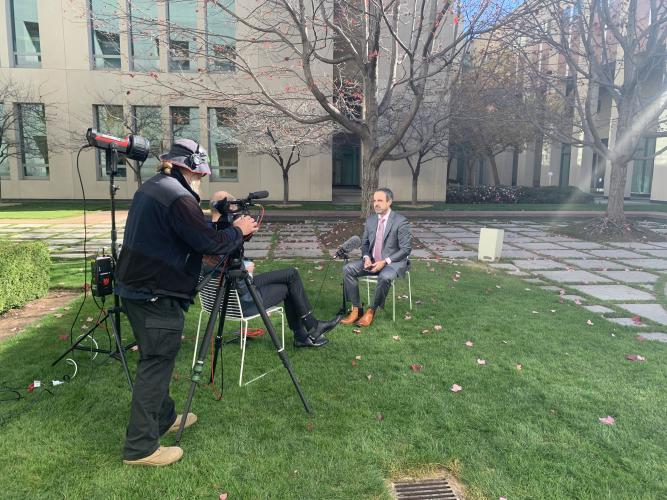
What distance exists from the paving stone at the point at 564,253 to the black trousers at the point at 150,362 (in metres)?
8.32

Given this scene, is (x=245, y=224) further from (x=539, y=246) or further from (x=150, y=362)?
(x=539, y=246)

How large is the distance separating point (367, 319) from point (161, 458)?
108 inches

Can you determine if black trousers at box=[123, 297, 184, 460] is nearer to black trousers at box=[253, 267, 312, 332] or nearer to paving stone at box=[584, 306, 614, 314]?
black trousers at box=[253, 267, 312, 332]

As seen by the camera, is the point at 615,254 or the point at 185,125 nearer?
the point at 615,254

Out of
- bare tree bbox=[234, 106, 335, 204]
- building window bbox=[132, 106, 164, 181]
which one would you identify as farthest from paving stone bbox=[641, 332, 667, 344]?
building window bbox=[132, 106, 164, 181]

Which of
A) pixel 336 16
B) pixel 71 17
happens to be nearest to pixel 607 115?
pixel 336 16

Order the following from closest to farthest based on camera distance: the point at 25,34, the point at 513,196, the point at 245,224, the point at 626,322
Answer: the point at 245,224 → the point at 626,322 → the point at 25,34 → the point at 513,196

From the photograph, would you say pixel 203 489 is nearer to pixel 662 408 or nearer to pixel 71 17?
pixel 662 408

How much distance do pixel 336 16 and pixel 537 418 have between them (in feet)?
30.4

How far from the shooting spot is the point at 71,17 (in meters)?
18.5

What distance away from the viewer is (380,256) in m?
5.45

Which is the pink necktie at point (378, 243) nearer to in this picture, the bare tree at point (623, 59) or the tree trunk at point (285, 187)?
the bare tree at point (623, 59)

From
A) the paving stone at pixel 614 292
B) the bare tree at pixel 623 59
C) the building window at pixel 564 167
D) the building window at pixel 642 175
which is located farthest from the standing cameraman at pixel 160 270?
the building window at pixel 564 167

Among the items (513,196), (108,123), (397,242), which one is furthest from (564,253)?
(108,123)
